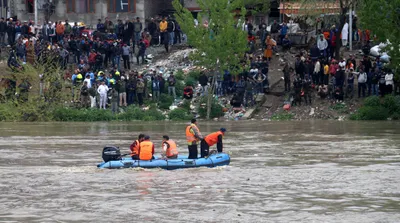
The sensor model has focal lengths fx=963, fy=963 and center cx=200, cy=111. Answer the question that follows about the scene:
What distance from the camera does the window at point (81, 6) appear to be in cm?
5397

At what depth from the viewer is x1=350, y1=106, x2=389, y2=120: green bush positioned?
40.1 m

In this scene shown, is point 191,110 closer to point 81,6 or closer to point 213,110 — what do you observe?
point 213,110

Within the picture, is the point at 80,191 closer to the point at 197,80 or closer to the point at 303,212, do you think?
the point at 303,212

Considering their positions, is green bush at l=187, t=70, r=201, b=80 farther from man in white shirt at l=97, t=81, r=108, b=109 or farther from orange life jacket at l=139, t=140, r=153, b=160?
orange life jacket at l=139, t=140, r=153, b=160

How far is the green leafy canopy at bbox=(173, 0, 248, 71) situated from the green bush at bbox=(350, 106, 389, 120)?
5.83 m

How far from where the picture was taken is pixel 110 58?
A: 4791cm

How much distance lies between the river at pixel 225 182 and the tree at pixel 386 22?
3.83 metres

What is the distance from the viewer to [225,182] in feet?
79.2

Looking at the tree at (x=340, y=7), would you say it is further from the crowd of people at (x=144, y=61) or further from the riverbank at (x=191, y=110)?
the riverbank at (x=191, y=110)

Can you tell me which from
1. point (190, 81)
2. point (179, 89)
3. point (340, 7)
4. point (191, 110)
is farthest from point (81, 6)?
point (340, 7)

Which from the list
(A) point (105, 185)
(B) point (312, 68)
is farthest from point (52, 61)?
(A) point (105, 185)

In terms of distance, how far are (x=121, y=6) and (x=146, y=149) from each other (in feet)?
94.5

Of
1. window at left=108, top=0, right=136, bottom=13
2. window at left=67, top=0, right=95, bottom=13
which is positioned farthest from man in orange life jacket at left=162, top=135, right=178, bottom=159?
window at left=67, top=0, right=95, bottom=13

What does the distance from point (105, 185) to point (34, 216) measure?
407 cm
